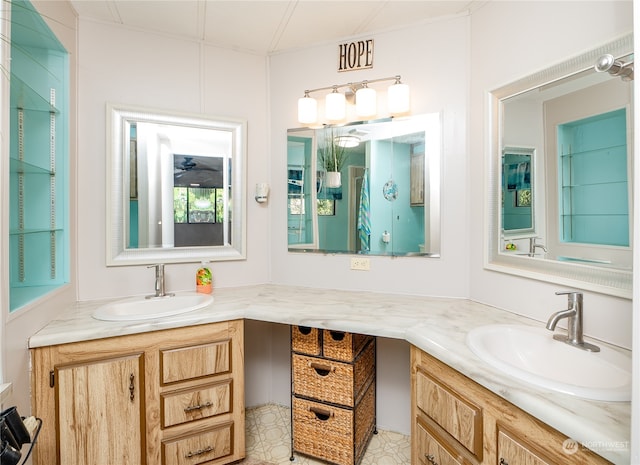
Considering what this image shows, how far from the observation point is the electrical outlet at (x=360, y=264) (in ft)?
6.57

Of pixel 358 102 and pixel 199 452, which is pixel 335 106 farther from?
pixel 199 452

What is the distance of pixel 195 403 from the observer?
5.15ft

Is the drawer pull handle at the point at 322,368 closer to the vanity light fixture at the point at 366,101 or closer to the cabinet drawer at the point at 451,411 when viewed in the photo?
the cabinet drawer at the point at 451,411


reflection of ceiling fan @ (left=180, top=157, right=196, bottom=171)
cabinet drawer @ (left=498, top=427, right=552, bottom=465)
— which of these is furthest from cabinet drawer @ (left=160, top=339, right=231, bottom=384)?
cabinet drawer @ (left=498, top=427, right=552, bottom=465)

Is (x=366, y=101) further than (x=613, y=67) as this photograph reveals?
Yes

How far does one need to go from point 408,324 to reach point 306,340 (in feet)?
1.92

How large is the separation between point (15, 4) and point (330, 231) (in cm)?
170

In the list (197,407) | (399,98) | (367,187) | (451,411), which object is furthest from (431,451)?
(399,98)

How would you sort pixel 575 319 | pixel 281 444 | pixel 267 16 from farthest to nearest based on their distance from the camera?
pixel 281 444, pixel 267 16, pixel 575 319

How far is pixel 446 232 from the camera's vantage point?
6.02 ft

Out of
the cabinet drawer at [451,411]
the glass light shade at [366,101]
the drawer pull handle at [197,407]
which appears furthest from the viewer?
the glass light shade at [366,101]

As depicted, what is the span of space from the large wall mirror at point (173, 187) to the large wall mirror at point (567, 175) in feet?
5.00

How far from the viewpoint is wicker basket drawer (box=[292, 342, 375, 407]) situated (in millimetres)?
1658

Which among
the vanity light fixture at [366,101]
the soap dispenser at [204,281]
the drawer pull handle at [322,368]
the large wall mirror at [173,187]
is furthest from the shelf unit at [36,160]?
the vanity light fixture at [366,101]
